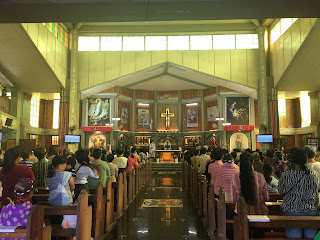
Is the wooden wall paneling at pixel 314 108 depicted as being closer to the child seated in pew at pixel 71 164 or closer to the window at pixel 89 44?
the window at pixel 89 44

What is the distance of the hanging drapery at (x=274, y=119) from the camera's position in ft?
48.3

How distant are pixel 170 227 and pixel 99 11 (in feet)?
14.1

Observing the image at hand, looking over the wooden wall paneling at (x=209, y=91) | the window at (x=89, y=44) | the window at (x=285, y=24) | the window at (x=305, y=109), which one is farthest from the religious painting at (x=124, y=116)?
the window at (x=305, y=109)

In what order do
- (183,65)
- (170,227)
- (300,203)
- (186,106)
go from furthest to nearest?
(186,106) → (183,65) → (170,227) → (300,203)

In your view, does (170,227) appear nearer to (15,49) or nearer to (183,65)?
(15,49)

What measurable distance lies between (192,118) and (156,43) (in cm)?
739

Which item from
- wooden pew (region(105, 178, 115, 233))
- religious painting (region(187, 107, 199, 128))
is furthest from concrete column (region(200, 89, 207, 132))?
wooden pew (region(105, 178, 115, 233))

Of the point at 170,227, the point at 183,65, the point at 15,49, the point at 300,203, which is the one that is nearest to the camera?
the point at 300,203

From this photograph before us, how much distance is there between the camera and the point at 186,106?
74.0ft

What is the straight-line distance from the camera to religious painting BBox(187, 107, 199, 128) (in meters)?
21.9

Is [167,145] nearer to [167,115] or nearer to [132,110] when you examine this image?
[167,115]

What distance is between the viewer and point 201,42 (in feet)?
54.4

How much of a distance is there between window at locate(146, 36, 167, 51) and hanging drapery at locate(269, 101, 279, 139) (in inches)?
263

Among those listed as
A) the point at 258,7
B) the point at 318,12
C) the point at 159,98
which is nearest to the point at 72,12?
the point at 258,7
